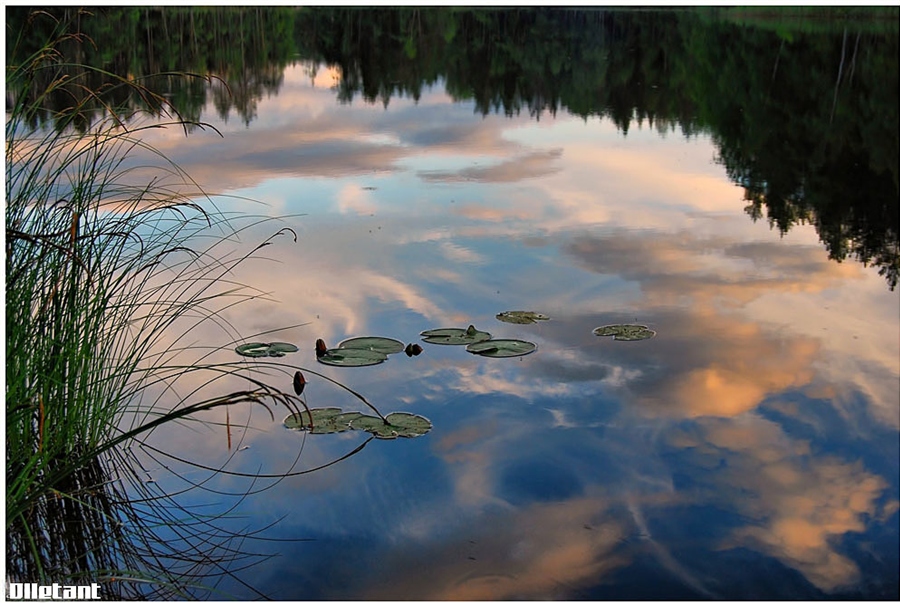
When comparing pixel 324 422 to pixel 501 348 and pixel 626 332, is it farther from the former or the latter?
pixel 626 332

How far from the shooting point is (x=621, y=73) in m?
22.7

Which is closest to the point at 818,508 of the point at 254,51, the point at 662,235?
the point at 662,235

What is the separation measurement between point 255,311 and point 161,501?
2276 mm

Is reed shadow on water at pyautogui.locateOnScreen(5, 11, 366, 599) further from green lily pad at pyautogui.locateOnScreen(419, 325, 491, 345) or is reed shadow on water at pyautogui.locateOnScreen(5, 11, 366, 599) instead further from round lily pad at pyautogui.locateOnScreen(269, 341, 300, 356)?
green lily pad at pyautogui.locateOnScreen(419, 325, 491, 345)

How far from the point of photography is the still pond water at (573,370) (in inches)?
128

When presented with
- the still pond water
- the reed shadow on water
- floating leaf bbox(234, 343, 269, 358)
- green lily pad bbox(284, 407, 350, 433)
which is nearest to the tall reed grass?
the reed shadow on water

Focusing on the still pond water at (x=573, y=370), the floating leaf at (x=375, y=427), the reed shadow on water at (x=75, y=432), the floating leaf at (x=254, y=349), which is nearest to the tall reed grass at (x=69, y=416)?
the reed shadow on water at (x=75, y=432)

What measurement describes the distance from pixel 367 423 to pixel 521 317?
1.68 m

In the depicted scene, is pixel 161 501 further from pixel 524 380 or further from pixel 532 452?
pixel 524 380

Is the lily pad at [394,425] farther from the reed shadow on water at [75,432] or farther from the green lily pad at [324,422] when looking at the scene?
the reed shadow on water at [75,432]

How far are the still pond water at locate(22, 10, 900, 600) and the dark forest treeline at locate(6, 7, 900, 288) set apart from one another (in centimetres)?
15

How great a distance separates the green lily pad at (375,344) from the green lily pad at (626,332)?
115 cm

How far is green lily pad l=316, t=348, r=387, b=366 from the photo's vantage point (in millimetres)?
4852

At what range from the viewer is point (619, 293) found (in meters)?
6.24
